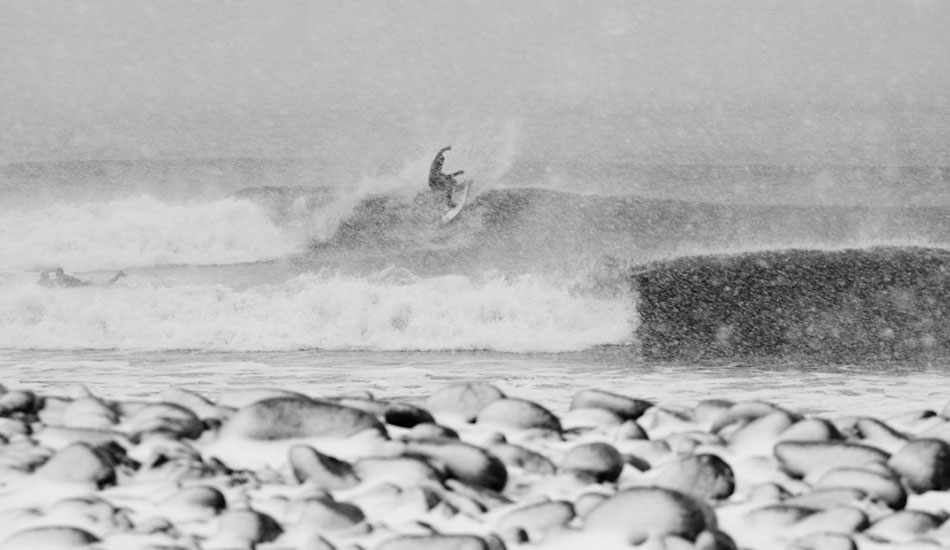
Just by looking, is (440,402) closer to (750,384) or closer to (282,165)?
(750,384)

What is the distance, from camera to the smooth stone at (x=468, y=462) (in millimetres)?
1992

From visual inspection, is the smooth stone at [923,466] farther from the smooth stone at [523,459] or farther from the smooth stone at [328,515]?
the smooth stone at [328,515]

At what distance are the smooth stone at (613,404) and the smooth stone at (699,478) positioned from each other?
75cm

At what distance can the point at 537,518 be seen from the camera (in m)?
1.78

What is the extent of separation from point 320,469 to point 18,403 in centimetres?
116

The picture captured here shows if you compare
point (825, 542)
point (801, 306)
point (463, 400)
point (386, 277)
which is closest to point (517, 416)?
point (463, 400)

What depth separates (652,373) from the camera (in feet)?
24.6

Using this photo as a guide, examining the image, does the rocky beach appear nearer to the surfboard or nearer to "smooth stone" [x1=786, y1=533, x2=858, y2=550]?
"smooth stone" [x1=786, y1=533, x2=858, y2=550]

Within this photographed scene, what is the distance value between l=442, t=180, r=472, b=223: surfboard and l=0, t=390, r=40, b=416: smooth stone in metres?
15.3

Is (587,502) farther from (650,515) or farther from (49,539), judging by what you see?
(49,539)

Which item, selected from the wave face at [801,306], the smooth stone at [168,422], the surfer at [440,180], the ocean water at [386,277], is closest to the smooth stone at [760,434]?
the smooth stone at [168,422]

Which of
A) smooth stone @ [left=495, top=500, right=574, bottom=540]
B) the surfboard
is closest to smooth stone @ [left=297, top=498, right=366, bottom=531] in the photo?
smooth stone @ [left=495, top=500, right=574, bottom=540]

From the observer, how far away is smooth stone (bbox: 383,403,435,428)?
8.07ft

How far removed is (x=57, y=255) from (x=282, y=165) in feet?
39.8
